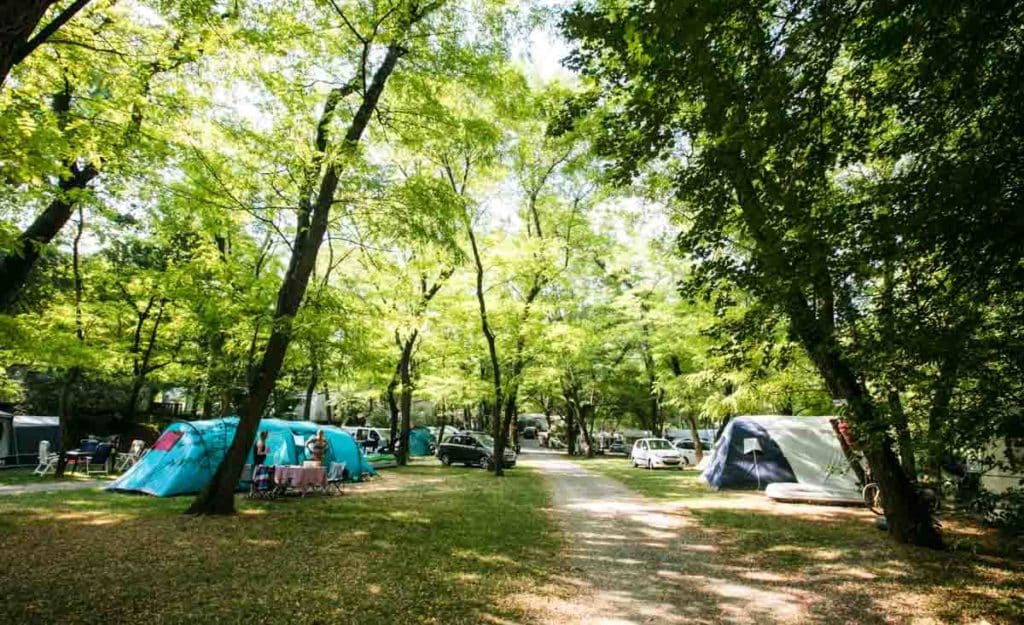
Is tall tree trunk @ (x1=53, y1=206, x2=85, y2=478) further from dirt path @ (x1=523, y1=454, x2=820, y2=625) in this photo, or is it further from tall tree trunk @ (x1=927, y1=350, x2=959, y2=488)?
tall tree trunk @ (x1=927, y1=350, x2=959, y2=488)

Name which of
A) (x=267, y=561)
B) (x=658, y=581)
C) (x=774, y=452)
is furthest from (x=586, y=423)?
(x=267, y=561)

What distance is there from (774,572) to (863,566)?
1.30 m

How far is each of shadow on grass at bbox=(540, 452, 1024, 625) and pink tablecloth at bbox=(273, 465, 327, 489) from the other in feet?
19.9

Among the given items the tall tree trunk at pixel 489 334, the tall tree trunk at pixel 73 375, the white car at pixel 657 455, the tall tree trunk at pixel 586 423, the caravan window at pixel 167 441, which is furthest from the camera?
the tall tree trunk at pixel 586 423

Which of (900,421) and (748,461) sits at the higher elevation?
(900,421)

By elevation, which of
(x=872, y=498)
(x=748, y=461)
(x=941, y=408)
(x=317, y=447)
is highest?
(x=941, y=408)

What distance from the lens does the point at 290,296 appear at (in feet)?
34.0

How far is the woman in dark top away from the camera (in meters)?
13.7

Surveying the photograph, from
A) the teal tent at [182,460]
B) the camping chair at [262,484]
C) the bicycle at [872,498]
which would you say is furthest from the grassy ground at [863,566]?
the teal tent at [182,460]

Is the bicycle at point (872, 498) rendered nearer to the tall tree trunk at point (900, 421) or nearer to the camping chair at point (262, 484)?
the tall tree trunk at point (900, 421)

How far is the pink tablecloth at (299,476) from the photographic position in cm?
1225

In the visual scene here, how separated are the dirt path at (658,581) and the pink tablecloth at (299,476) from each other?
6.02 metres

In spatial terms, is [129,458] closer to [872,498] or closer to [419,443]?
[419,443]

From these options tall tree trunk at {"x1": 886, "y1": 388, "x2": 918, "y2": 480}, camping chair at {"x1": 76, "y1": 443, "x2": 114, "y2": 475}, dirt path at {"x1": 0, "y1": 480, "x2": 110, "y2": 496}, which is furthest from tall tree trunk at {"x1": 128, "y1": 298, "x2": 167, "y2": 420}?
tall tree trunk at {"x1": 886, "y1": 388, "x2": 918, "y2": 480}
